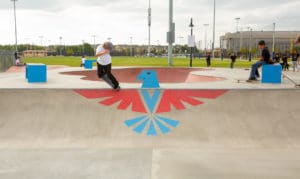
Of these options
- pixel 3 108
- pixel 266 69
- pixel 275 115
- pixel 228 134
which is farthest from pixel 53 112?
pixel 266 69

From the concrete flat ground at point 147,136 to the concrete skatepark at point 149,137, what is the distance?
0.02 metres

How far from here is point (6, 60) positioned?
30531 mm

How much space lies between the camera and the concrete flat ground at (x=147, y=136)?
5402 mm

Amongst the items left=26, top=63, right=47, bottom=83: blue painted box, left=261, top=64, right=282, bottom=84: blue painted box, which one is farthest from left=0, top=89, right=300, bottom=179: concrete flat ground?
left=26, top=63, right=47, bottom=83: blue painted box

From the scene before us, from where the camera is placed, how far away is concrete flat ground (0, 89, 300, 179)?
5402 millimetres

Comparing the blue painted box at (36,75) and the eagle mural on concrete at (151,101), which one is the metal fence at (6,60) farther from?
the eagle mural on concrete at (151,101)

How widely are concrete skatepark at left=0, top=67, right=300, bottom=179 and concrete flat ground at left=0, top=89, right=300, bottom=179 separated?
0.02m

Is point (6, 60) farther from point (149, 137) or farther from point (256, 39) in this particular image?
point (256, 39)

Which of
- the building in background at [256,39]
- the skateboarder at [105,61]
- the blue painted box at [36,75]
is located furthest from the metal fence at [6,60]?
the building in background at [256,39]

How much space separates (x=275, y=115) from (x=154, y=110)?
9.67 ft

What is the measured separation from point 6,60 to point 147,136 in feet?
89.4

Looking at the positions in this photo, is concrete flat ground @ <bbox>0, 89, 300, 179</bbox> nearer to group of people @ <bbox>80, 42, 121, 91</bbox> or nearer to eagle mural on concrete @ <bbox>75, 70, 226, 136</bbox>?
eagle mural on concrete @ <bbox>75, 70, 226, 136</bbox>

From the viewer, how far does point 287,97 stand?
824cm

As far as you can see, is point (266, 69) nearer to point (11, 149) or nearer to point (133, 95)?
point (133, 95)
